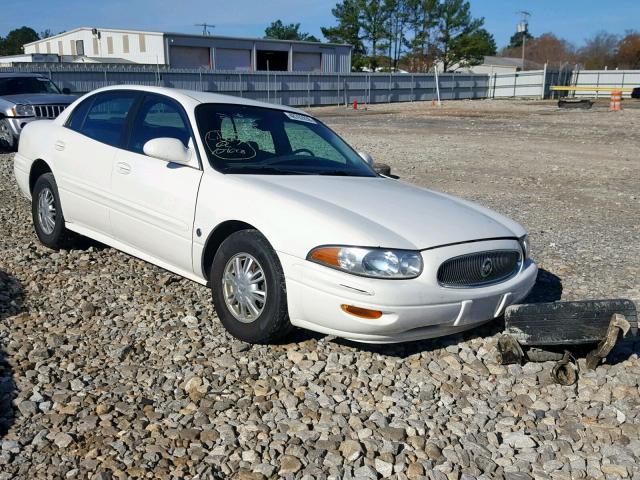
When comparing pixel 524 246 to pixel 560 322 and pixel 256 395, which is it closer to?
pixel 560 322

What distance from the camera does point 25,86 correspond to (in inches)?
561

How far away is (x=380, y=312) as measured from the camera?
390 centimetres

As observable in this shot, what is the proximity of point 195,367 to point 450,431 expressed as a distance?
60.3 inches

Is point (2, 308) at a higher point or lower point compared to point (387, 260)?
lower

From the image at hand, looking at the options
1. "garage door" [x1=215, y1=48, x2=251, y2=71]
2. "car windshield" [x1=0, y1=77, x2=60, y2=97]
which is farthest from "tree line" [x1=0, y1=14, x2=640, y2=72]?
"car windshield" [x1=0, y1=77, x2=60, y2=97]

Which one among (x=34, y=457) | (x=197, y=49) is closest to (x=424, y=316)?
(x=34, y=457)

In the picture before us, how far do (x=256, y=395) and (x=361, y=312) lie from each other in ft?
2.42

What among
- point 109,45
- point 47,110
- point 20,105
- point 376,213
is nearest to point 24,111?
point 20,105

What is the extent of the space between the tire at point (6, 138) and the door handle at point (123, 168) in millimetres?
8769

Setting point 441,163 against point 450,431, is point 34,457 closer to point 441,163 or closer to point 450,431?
point 450,431

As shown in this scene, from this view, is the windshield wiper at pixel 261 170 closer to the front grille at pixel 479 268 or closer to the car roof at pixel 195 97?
the car roof at pixel 195 97

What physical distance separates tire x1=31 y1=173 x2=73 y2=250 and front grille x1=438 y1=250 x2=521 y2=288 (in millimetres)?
3603

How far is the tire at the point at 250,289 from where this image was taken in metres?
4.16

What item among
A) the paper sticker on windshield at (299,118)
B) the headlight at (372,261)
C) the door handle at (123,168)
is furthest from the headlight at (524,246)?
the door handle at (123,168)
